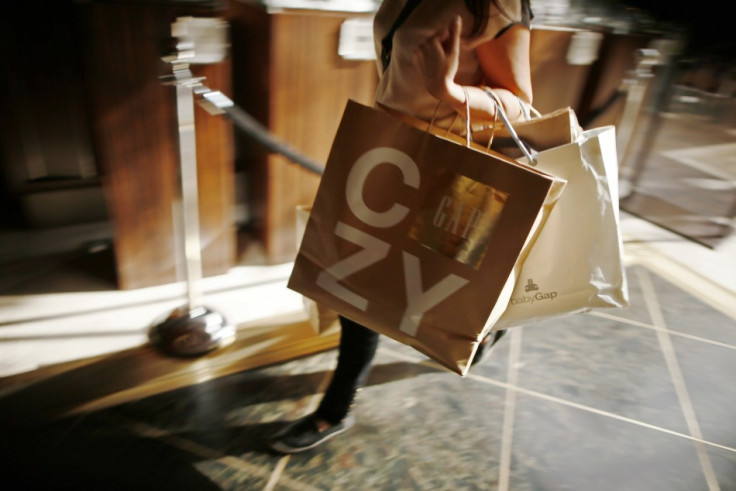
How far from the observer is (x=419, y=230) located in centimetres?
82

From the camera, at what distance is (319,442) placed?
4.04 feet

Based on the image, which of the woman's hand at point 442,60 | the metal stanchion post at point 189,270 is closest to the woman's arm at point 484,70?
the woman's hand at point 442,60

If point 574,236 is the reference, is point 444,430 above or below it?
below

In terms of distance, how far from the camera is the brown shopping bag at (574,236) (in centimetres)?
80

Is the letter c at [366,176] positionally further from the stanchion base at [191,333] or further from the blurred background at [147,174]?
the stanchion base at [191,333]

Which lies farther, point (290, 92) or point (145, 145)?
point (290, 92)

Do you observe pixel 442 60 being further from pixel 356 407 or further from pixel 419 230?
pixel 356 407

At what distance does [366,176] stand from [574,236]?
37 centimetres

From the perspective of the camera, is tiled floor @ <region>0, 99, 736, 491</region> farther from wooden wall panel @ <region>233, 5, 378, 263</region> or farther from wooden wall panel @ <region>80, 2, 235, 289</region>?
wooden wall panel @ <region>233, 5, 378, 263</region>

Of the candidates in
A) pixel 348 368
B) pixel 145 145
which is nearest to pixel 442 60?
pixel 348 368

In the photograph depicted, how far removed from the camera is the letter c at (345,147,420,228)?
2.64ft

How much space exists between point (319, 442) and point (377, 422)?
0.58 feet

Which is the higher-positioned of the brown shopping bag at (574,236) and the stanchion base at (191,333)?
the brown shopping bag at (574,236)

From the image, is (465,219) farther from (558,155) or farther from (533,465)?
(533,465)
